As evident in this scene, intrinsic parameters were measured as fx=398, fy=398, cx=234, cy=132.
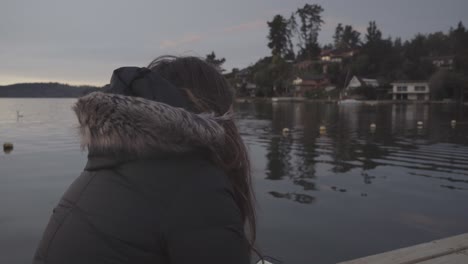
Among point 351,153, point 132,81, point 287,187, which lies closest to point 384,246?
point 287,187

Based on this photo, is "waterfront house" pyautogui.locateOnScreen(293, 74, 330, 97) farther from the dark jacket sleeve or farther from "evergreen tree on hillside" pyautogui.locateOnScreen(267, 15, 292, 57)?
the dark jacket sleeve


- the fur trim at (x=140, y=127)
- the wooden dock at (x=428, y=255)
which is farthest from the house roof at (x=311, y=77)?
the fur trim at (x=140, y=127)

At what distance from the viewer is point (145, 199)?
1335mm

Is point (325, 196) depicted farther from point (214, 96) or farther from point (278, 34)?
point (278, 34)

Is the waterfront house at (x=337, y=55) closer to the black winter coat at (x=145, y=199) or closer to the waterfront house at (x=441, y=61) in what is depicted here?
the waterfront house at (x=441, y=61)

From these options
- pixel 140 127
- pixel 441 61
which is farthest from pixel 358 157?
pixel 441 61

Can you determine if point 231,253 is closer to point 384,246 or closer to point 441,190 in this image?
point 384,246

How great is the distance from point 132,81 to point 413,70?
94520 mm

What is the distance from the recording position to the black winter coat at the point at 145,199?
4.33ft

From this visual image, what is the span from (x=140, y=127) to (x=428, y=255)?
124 inches

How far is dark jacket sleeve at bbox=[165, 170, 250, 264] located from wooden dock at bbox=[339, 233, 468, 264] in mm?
2402

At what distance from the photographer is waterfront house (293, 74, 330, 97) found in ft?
312

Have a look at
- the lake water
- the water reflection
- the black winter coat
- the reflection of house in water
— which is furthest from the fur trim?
the reflection of house in water

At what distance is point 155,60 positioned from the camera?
1.84m
